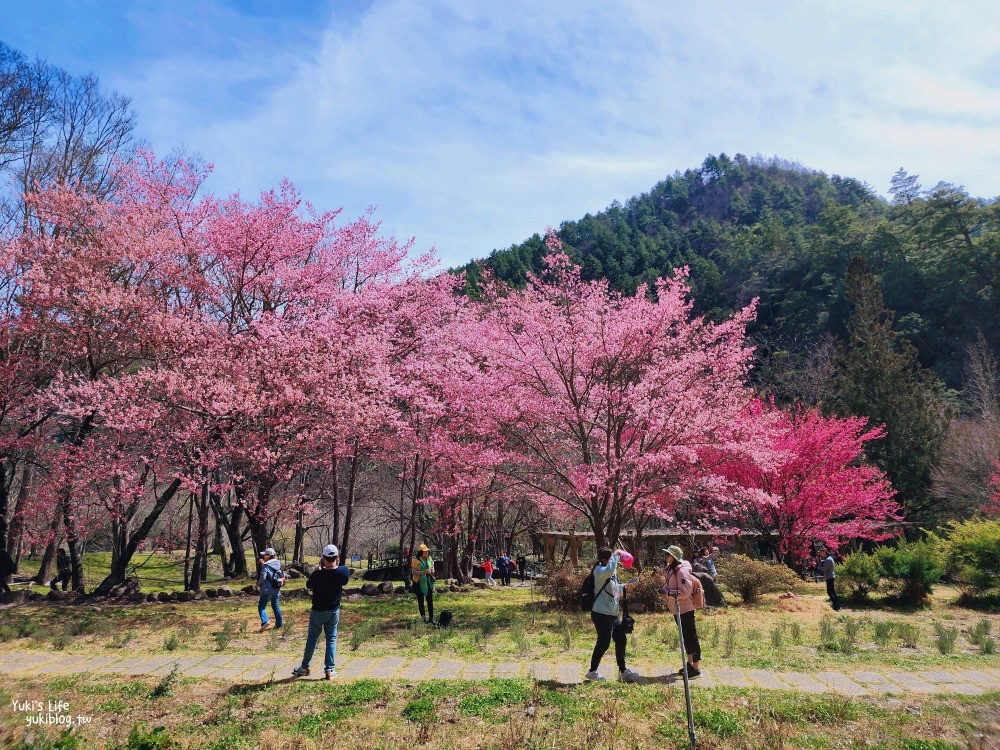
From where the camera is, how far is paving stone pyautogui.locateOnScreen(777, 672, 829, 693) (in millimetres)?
6573

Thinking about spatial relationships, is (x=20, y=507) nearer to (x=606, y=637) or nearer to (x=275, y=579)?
(x=275, y=579)

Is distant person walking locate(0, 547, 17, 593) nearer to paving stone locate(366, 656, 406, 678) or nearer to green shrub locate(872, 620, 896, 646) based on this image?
paving stone locate(366, 656, 406, 678)

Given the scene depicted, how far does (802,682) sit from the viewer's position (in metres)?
6.92

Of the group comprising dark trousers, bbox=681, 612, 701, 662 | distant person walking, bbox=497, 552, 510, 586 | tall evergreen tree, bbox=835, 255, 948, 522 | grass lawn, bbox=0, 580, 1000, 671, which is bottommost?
distant person walking, bbox=497, 552, 510, 586

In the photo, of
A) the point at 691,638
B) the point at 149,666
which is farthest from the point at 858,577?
the point at 149,666

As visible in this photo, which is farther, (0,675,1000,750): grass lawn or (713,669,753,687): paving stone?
(713,669,753,687): paving stone

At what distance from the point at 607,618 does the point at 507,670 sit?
155cm

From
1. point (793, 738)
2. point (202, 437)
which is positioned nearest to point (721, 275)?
point (202, 437)

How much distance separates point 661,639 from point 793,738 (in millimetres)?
4597

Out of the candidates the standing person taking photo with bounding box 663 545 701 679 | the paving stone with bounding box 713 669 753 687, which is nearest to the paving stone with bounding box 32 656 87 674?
the standing person taking photo with bounding box 663 545 701 679

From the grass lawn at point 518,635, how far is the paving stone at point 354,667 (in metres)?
0.44

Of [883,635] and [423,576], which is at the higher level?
[423,576]

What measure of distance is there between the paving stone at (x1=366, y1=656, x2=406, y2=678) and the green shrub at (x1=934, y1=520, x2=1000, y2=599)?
14519 millimetres

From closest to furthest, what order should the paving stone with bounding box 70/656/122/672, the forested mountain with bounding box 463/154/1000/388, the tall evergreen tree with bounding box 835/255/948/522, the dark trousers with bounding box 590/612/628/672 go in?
the dark trousers with bounding box 590/612/628/672 < the paving stone with bounding box 70/656/122/672 < the tall evergreen tree with bounding box 835/255/948/522 < the forested mountain with bounding box 463/154/1000/388
